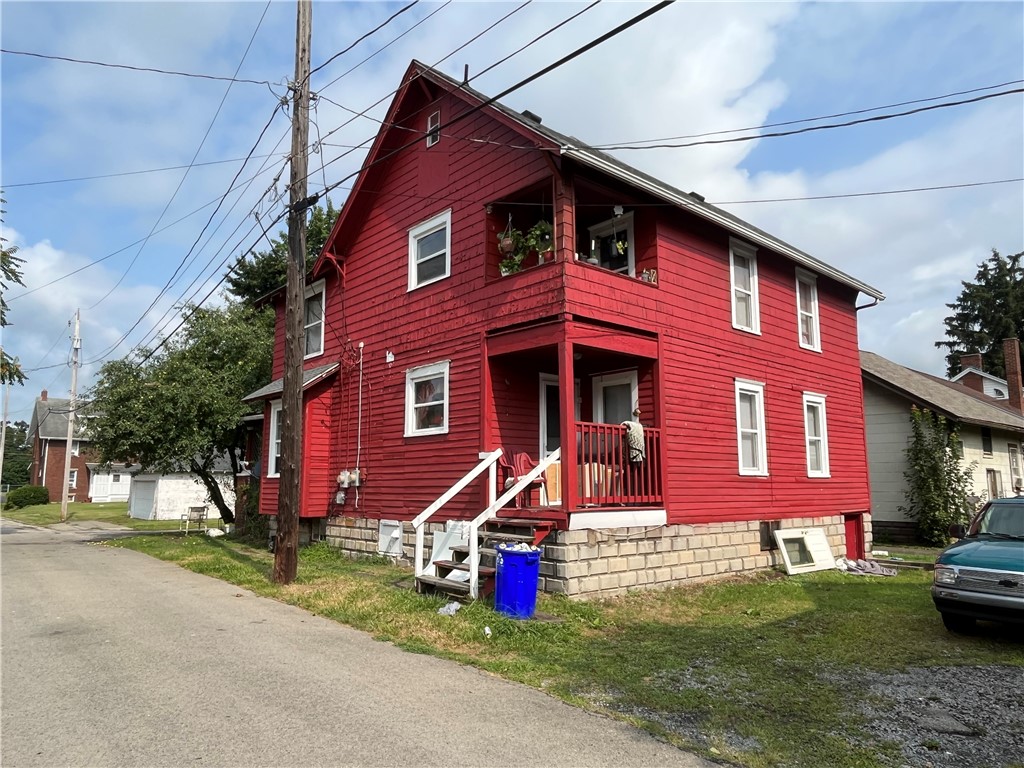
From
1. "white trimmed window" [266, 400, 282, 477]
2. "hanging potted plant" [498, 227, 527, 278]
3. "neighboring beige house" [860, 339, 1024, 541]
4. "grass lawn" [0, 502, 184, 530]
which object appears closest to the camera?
"hanging potted plant" [498, 227, 527, 278]

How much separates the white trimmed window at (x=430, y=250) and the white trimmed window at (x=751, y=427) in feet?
20.6

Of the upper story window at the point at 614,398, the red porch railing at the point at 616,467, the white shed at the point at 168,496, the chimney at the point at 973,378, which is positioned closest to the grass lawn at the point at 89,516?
the white shed at the point at 168,496

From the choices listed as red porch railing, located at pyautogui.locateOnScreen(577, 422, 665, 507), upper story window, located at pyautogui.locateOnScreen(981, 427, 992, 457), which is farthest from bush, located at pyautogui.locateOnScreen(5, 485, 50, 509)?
upper story window, located at pyautogui.locateOnScreen(981, 427, 992, 457)

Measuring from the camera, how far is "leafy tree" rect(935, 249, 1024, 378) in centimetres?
5059

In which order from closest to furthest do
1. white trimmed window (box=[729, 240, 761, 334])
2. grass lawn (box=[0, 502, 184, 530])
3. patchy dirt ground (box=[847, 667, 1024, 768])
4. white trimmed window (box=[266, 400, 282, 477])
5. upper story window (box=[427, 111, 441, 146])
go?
patchy dirt ground (box=[847, 667, 1024, 768]) < upper story window (box=[427, 111, 441, 146]) < white trimmed window (box=[729, 240, 761, 334]) < white trimmed window (box=[266, 400, 282, 477]) < grass lawn (box=[0, 502, 184, 530])

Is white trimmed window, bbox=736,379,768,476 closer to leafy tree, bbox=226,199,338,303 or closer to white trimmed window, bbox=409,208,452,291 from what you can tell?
white trimmed window, bbox=409,208,452,291

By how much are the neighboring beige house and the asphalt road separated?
19.4 meters

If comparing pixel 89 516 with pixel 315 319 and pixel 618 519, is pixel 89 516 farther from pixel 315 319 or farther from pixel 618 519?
pixel 618 519

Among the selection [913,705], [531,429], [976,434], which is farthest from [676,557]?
[976,434]

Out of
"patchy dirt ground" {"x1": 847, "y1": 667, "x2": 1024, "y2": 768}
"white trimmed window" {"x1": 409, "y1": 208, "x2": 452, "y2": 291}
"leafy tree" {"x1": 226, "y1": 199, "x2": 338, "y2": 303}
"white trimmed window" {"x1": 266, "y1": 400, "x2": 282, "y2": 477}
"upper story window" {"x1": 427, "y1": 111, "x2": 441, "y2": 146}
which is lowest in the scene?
"patchy dirt ground" {"x1": 847, "y1": 667, "x2": 1024, "y2": 768}

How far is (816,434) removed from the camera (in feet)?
53.5

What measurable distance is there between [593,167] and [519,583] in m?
6.31

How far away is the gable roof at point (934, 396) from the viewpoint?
21.4 metres

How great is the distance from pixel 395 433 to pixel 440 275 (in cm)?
328
